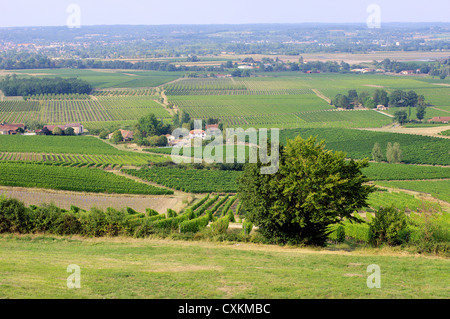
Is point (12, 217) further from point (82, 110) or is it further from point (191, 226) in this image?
point (82, 110)

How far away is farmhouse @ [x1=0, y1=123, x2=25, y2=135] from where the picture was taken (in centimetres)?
8070

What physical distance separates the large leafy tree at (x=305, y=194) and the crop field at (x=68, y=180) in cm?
2457

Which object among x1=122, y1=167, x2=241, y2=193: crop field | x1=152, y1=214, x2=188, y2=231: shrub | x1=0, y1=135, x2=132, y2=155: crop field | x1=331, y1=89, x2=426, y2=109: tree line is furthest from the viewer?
x1=331, y1=89, x2=426, y2=109: tree line

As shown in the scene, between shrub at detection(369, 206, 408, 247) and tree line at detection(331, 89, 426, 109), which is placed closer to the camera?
shrub at detection(369, 206, 408, 247)

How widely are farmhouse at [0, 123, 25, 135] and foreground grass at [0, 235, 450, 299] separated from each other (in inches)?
2650

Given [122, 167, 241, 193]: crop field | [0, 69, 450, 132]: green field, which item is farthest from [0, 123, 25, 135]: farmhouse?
[122, 167, 241, 193]: crop field

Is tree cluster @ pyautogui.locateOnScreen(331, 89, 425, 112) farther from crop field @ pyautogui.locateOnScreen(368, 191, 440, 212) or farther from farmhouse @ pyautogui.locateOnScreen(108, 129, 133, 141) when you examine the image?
crop field @ pyautogui.locateOnScreen(368, 191, 440, 212)

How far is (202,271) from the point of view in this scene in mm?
13906

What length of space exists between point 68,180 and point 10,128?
4414cm

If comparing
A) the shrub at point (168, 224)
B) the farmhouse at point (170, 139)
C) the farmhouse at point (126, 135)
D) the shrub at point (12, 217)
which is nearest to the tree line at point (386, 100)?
the farmhouse at point (170, 139)

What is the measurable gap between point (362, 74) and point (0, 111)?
113257mm

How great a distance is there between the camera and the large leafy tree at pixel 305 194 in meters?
19.1

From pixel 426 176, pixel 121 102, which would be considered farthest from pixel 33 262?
pixel 121 102
